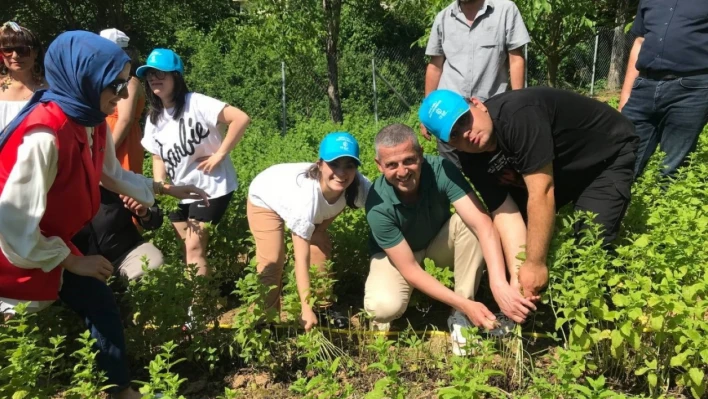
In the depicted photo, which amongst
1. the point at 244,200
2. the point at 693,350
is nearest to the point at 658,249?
the point at 693,350

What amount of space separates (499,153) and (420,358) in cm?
110

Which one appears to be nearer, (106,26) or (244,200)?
(244,200)

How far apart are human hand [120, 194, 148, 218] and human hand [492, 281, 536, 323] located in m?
1.88

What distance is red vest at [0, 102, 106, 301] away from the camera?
2449 mm

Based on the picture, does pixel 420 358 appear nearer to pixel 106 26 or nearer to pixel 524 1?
pixel 524 1

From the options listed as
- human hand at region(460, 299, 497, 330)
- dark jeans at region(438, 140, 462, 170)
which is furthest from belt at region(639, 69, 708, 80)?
human hand at region(460, 299, 497, 330)

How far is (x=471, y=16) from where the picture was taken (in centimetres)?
444

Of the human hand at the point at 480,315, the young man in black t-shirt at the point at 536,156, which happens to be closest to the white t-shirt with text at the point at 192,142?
the young man in black t-shirt at the point at 536,156

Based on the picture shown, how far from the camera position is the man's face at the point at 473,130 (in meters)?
3.01

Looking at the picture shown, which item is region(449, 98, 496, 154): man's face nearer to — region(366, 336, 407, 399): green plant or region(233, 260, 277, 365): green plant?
region(366, 336, 407, 399): green plant

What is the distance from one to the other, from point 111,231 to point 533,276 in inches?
85.3

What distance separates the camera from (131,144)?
13.8ft

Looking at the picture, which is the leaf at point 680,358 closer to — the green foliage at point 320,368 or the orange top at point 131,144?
the green foliage at point 320,368

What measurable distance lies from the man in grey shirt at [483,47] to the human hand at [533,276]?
1.45 meters
